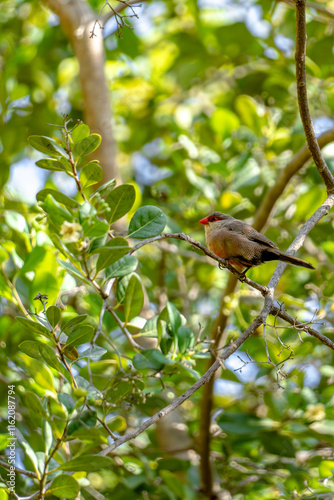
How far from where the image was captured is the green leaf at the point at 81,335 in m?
2.07

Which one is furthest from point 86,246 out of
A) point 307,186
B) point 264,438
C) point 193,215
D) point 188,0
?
point 188,0

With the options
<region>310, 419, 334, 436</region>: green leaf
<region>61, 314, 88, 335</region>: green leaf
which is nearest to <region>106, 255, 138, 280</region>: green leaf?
<region>61, 314, 88, 335</region>: green leaf

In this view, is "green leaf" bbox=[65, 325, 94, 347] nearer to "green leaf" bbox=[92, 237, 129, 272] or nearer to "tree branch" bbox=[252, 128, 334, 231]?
"green leaf" bbox=[92, 237, 129, 272]

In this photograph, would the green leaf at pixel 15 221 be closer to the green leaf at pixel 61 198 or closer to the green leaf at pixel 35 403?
the green leaf at pixel 61 198

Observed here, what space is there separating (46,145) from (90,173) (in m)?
0.22

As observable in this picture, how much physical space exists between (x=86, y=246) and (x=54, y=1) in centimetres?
295

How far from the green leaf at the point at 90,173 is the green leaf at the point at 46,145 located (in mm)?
109

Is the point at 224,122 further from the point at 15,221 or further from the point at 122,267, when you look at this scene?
the point at 122,267

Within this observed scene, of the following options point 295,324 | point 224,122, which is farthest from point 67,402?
point 224,122

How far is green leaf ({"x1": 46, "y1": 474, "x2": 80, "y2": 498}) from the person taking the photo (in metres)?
1.91

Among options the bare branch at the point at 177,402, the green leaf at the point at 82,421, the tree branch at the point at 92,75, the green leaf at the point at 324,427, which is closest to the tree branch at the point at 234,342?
the bare branch at the point at 177,402

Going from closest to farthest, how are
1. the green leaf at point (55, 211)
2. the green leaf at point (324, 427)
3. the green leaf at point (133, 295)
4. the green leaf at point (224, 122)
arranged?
the green leaf at point (55, 211) → the green leaf at point (133, 295) → the green leaf at point (324, 427) → the green leaf at point (224, 122)

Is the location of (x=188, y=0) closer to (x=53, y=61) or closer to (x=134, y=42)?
(x=134, y=42)

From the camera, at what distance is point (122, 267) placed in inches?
90.8
